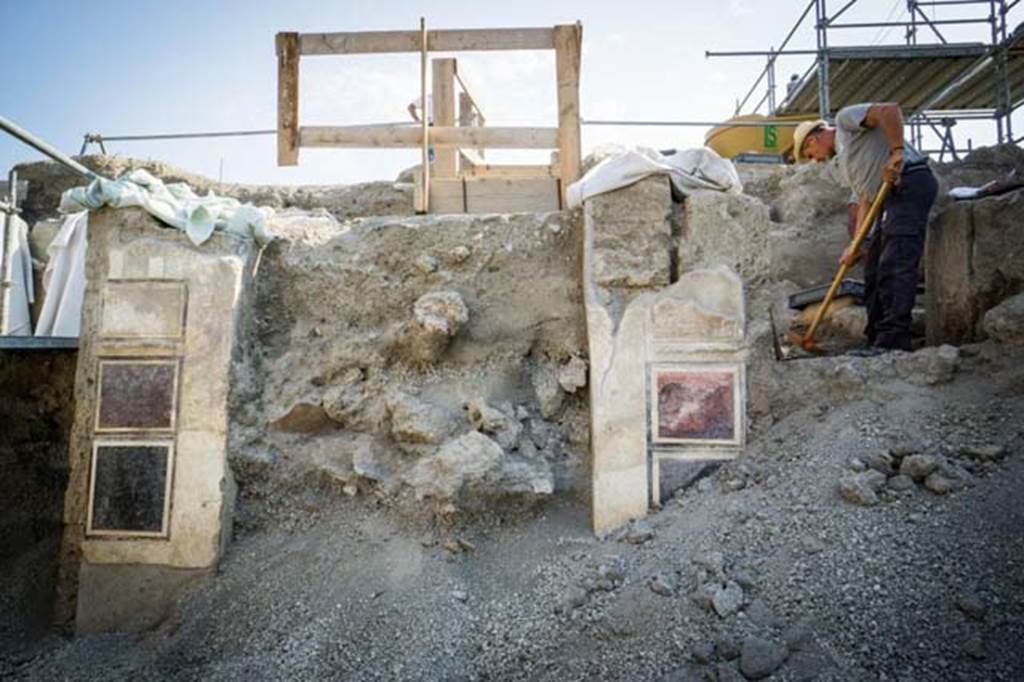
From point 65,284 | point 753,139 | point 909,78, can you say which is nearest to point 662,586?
point 65,284

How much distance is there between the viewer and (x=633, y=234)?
3418 millimetres

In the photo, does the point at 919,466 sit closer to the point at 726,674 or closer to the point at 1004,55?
the point at 726,674

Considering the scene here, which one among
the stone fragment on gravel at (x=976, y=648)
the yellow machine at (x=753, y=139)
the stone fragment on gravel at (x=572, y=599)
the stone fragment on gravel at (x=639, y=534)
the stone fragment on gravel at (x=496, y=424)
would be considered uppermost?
the yellow machine at (x=753, y=139)

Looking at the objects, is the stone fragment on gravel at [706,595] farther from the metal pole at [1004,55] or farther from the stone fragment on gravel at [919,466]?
the metal pole at [1004,55]

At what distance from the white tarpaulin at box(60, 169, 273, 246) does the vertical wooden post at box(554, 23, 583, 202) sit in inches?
79.2

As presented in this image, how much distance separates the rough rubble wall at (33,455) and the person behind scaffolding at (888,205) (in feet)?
15.8

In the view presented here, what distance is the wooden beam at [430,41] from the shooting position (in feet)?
14.9

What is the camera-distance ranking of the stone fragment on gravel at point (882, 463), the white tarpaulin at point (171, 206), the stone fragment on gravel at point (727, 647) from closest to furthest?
the stone fragment on gravel at point (727, 647), the stone fragment on gravel at point (882, 463), the white tarpaulin at point (171, 206)

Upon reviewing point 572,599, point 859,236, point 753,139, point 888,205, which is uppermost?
point 753,139

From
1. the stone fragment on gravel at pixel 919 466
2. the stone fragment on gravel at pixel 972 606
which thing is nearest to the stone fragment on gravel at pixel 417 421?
the stone fragment on gravel at pixel 919 466

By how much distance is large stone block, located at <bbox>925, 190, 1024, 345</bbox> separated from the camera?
3510mm

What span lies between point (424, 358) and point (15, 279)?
3.67 meters

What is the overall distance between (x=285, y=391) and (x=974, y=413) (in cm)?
326

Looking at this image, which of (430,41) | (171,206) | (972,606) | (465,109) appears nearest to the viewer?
(972,606)
